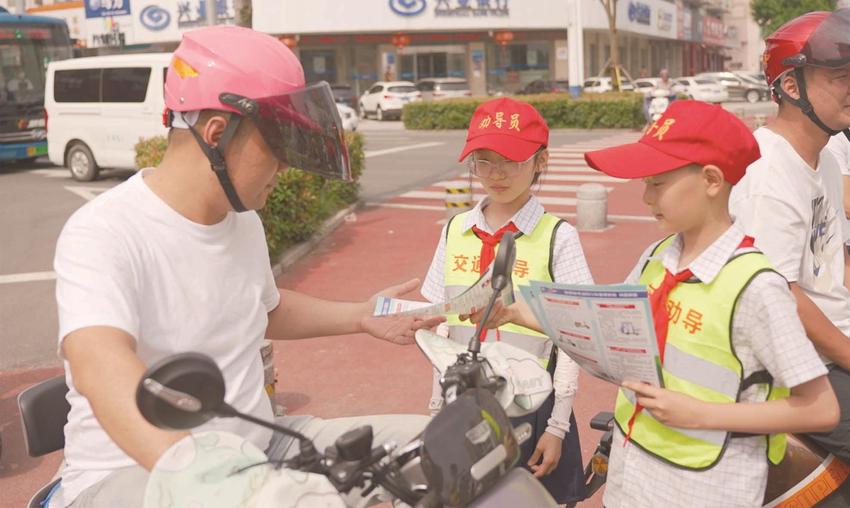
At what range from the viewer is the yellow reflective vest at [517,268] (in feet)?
9.47

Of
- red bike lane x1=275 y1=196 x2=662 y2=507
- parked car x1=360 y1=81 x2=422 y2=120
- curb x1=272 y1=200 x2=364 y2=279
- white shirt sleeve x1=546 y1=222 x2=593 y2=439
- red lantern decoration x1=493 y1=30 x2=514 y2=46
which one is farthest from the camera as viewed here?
red lantern decoration x1=493 y1=30 x2=514 y2=46

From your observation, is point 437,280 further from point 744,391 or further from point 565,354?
point 744,391

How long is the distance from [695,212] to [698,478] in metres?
0.66

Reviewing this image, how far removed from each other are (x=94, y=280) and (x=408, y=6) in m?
41.3

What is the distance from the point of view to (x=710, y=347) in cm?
213

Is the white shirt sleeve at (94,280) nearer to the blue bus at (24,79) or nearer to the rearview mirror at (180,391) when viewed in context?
the rearview mirror at (180,391)

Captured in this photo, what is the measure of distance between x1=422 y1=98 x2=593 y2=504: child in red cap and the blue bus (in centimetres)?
1593

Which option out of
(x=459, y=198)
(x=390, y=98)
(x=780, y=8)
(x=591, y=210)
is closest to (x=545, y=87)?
(x=390, y=98)

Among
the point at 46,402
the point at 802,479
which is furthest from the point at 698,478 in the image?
the point at 46,402

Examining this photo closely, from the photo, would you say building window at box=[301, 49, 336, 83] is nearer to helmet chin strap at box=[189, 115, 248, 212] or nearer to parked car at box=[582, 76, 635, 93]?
parked car at box=[582, 76, 635, 93]

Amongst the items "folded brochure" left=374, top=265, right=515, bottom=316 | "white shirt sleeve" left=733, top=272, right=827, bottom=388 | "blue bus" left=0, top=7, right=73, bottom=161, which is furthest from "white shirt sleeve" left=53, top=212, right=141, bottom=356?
"blue bus" left=0, top=7, right=73, bottom=161

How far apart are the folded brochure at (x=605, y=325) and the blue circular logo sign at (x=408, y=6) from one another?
41.0 m

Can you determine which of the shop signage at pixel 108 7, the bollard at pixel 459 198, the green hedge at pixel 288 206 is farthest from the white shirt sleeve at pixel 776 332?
the shop signage at pixel 108 7

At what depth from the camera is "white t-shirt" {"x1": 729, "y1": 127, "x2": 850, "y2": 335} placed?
8.30ft
